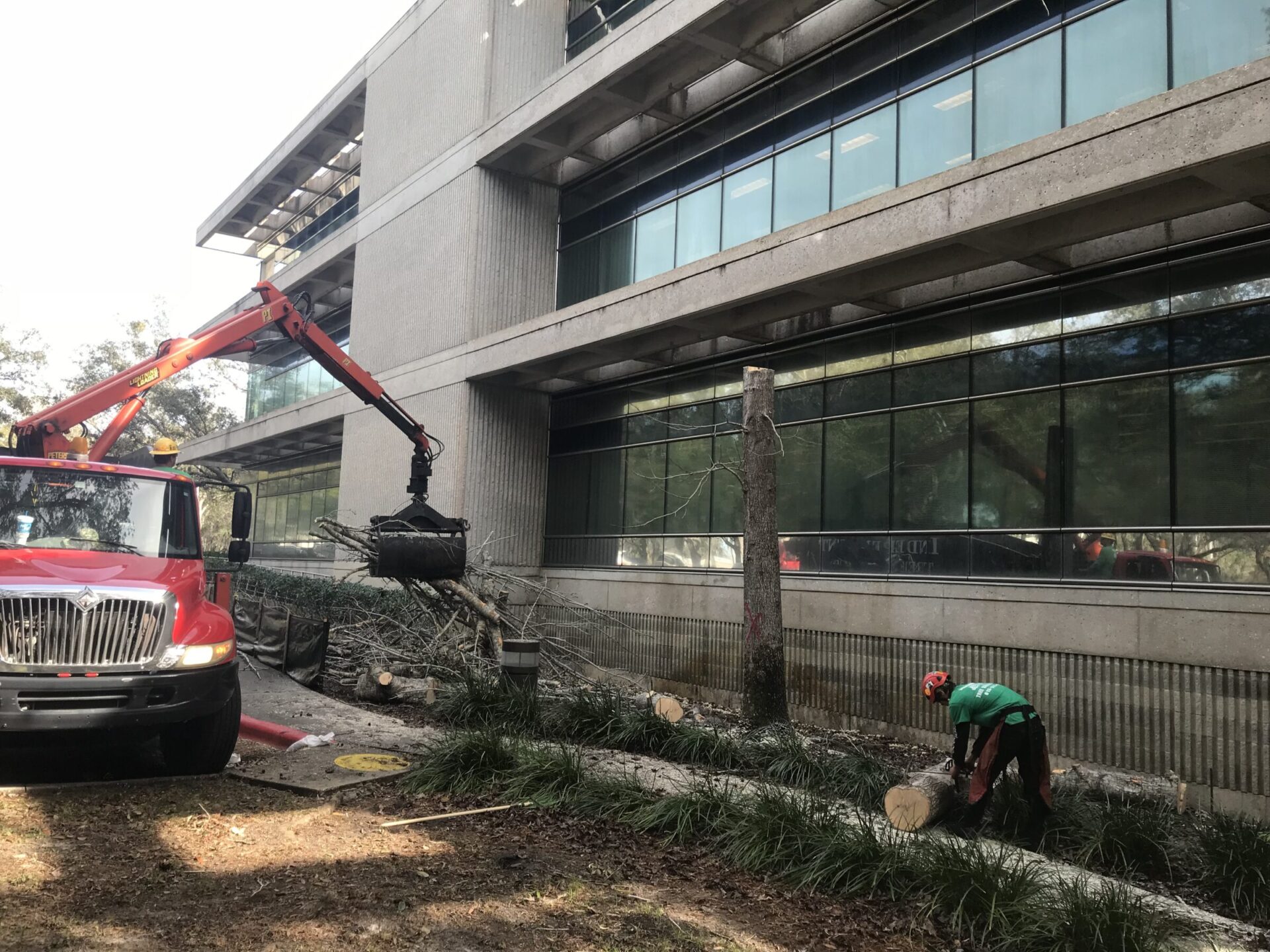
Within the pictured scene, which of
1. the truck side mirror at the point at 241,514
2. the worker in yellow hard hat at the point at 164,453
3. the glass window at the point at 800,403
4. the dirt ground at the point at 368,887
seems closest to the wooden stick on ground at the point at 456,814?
the dirt ground at the point at 368,887

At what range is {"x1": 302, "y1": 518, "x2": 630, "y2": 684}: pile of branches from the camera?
1475cm

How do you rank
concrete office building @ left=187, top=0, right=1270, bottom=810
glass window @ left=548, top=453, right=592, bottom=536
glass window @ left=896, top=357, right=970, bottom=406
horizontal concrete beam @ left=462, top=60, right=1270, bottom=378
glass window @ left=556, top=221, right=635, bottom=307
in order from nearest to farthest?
1. horizontal concrete beam @ left=462, top=60, right=1270, bottom=378
2. concrete office building @ left=187, top=0, right=1270, bottom=810
3. glass window @ left=896, top=357, right=970, bottom=406
4. glass window @ left=556, top=221, right=635, bottom=307
5. glass window @ left=548, top=453, right=592, bottom=536

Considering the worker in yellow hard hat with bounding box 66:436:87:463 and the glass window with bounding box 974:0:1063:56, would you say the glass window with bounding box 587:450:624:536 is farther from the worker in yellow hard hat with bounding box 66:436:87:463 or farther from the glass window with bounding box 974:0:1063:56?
the glass window with bounding box 974:0:1063:56

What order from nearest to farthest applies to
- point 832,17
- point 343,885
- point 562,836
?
point 343,885 < point 562,836 < point 832,17

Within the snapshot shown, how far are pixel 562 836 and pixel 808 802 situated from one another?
5.97ft

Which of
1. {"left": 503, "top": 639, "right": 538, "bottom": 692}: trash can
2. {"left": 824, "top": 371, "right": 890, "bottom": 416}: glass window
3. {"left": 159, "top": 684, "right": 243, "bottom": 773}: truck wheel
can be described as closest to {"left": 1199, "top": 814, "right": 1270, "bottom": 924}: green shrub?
{"left": 503, "top": 639, "right": 538, "bottom": 692}: trash can

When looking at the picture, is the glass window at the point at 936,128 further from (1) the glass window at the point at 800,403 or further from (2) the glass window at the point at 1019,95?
(1) the glass window at the point at 800,403

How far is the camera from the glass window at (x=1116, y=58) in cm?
1126

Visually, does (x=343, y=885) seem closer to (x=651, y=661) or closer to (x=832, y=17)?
(x=651, y=661)

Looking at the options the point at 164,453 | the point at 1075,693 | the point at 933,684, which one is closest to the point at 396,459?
the point at 164,453

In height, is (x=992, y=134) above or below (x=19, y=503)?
above

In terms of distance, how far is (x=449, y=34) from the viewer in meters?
22.7

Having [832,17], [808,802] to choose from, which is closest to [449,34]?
[832,17]

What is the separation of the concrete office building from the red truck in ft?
27.0
